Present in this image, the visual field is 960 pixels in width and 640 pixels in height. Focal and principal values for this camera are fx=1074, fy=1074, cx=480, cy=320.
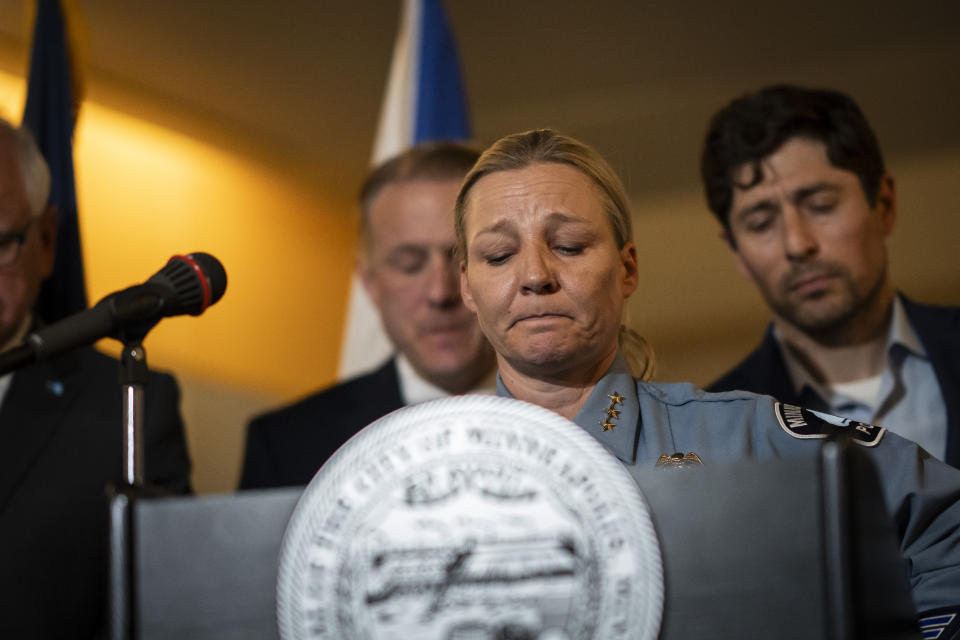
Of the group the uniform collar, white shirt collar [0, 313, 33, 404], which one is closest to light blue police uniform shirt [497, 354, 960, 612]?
the uniform collar

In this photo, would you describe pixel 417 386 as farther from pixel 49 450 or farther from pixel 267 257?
pixel 267 257

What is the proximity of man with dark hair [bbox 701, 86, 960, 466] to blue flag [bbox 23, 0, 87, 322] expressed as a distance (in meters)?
1.73

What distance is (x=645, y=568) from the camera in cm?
94

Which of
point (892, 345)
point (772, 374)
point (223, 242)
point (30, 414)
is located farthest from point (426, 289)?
point (223, 242)

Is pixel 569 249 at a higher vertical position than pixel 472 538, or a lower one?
higher

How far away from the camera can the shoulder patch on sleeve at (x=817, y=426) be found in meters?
1.47

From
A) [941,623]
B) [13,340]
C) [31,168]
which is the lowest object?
[941,623]

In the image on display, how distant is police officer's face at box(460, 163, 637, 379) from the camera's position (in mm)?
1521

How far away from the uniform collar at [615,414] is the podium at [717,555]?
51 cm

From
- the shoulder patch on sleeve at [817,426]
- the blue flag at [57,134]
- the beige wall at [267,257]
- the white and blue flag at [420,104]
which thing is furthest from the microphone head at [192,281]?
the beige wall at [267,257]

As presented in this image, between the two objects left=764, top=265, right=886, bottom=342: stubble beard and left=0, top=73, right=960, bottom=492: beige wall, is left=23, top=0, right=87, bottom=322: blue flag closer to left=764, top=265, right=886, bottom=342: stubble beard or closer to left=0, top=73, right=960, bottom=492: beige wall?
left=0, top=73, right=960, bottom=492: beige wall

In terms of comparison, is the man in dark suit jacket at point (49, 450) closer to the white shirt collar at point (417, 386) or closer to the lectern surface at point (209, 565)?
the white shirt collar at point (417, 386)

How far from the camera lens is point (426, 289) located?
286 centimetres

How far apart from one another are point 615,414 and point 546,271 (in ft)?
0.76
